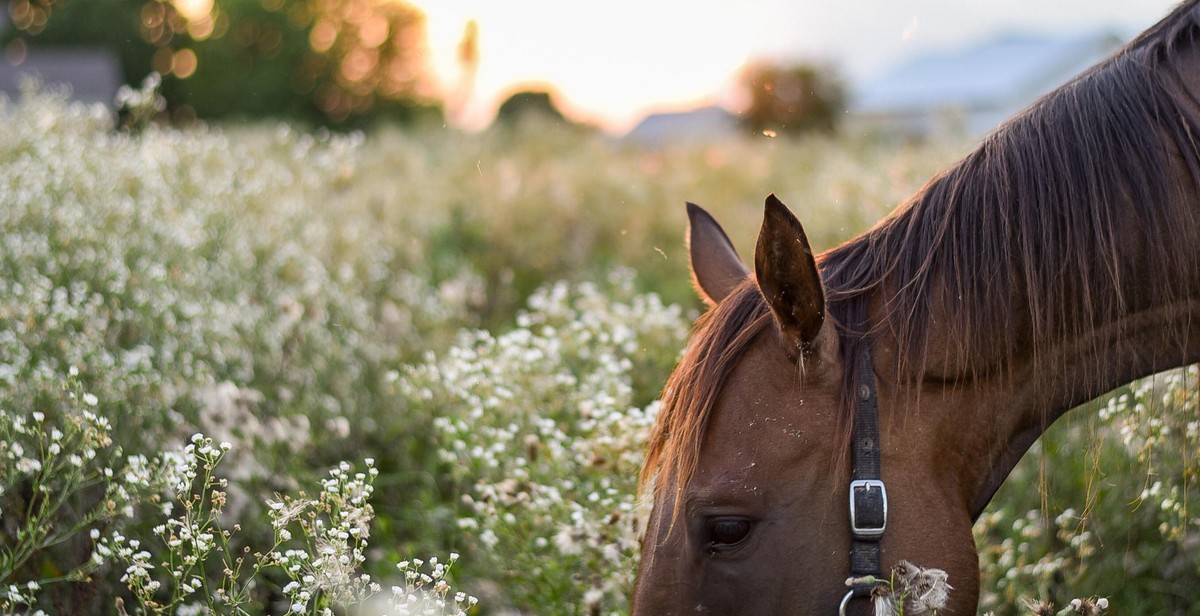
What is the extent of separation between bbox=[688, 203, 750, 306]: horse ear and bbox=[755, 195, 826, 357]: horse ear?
0.37 m

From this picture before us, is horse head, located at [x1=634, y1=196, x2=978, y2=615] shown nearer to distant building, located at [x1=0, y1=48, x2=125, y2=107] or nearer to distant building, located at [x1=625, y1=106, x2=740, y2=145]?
distant building, located at [x1=625, y1=106, x2=740, y2=145]

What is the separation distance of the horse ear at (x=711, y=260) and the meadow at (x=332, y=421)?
603 millimetres

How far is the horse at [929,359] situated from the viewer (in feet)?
5.43

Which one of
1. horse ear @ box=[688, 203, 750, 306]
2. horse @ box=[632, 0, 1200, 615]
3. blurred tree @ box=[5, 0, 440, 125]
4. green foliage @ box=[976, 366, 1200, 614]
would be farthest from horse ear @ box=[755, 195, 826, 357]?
blurred tree @ box=[5, 0, 440, 125]

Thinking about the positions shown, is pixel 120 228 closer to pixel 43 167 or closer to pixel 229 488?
pixel 43 167

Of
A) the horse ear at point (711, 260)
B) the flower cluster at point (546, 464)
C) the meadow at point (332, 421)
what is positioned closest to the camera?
the horse ear at point (711, 260)

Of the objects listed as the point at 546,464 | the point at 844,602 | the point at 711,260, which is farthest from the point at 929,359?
the point at 546,464

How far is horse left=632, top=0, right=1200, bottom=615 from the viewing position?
→ 65.1 inches

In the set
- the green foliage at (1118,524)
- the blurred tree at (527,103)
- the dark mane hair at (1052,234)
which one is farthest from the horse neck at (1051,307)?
the blurred tree at (527,103)

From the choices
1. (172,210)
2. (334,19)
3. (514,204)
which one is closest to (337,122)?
(334,19)

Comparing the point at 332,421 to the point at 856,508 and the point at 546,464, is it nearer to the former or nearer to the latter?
the point at 546,464

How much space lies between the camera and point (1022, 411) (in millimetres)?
1759

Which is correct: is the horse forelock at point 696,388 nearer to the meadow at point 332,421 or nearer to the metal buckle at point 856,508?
the metal buckle at point 856,508

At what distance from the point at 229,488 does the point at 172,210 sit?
Result: 77.6 inches
